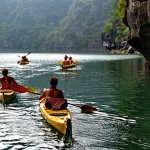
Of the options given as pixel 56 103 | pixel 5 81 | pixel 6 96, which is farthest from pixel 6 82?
pixel 56 103

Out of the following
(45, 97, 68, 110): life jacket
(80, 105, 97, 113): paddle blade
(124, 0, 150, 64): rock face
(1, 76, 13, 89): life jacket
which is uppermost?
(124, 0, 150, 64): rock face

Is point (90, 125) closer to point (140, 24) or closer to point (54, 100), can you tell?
point (54, 100)

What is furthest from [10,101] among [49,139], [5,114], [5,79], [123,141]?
[123,141]

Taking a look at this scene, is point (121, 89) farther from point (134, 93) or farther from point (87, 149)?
point (87, 149)

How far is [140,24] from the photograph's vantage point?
34344 mm

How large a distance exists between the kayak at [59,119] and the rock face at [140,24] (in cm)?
1944

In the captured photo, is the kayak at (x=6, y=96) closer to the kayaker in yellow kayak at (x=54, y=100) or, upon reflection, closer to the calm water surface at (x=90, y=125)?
the calm water surface at (x=90, y=125)

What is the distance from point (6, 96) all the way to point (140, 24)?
701 inches

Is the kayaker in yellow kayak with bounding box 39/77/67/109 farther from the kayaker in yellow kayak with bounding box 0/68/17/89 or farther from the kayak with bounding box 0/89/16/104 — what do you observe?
the kayaker in yellow kayak with bounding box 0/68/17/89

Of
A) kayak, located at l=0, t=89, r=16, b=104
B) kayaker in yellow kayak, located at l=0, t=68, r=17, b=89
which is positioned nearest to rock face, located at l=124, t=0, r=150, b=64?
kayaker in yellow kayak, located at l=0, t=68, r=17, b=89

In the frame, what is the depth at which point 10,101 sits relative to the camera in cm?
2227

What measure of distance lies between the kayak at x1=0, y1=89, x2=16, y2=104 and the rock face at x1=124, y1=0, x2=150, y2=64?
1640 centimetres

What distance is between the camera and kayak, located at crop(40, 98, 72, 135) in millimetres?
13883

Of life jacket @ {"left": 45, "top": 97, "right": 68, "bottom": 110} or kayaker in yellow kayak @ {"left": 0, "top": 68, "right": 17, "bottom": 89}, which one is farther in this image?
kayaker in yellow kayak @ {"left": 0, "top": 68, "right": 17, "bottom": 89}
